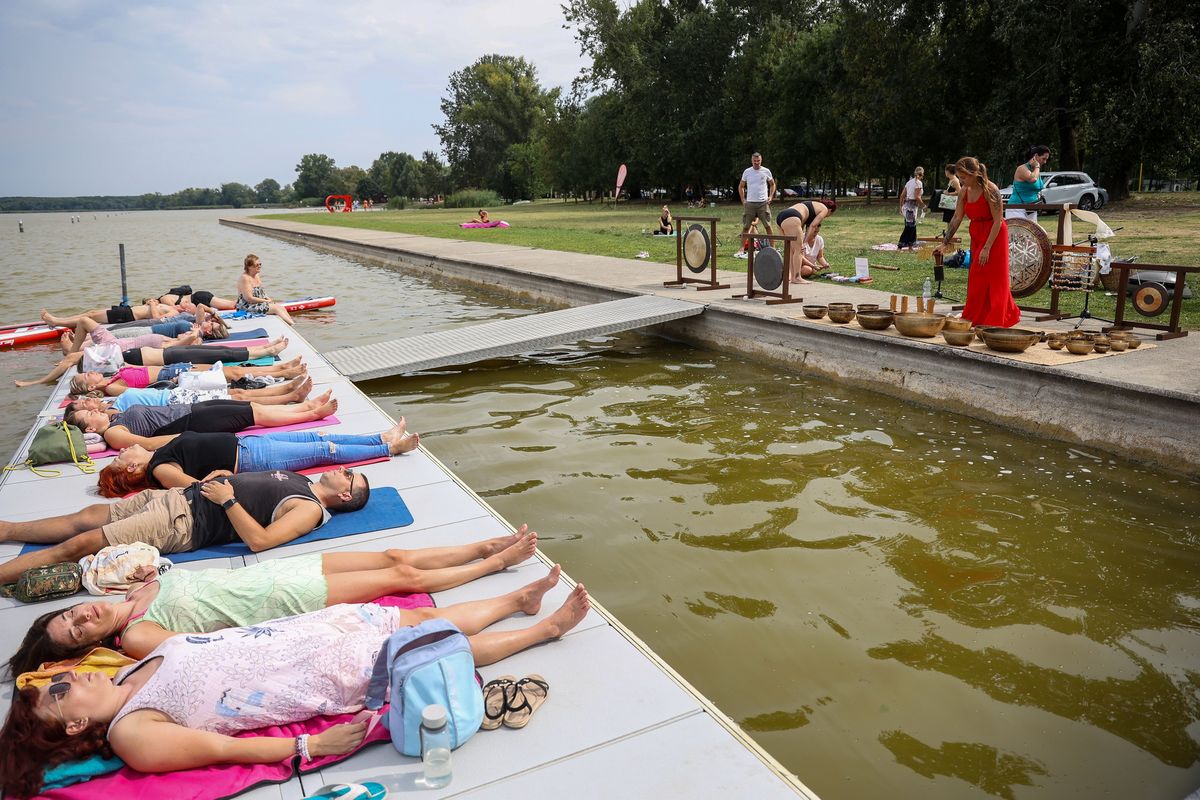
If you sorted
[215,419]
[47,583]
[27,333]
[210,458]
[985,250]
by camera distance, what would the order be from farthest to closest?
[27,333]
[985,250]
[215,419]
[210,458]
[47,583]

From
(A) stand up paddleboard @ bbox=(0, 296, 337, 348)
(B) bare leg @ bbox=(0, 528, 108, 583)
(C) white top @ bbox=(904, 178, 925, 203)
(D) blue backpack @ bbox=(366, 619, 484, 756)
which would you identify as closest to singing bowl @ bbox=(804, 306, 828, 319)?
(D) blue backpack @ bbox=(366, 619, 484, 756)

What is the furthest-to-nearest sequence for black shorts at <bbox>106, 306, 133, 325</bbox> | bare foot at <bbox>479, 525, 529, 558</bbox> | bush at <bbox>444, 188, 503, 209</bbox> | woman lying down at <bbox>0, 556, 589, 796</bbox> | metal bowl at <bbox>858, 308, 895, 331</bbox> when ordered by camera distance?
1. bush at <bbox>444, 188, 503, 209</bbox>
2. black shorts at <bbox>106, 306, 133, 325</bbox>
3. metal bowl at <bbox>858, 308, 895, 331</bbox>
4. bare foot at <bbox>479, 525, 529, 558</bbox>
5. woman lying down at <bbox>0, 556, 589, 796</bbox>

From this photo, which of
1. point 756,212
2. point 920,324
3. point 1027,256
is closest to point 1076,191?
point 756,212

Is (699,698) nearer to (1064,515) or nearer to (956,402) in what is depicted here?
(1064,515)

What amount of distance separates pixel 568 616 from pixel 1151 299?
26.1 ft

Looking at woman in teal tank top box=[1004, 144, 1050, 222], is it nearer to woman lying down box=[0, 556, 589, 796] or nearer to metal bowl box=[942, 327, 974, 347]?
metal bowl box=[942, 327, 974, 347]

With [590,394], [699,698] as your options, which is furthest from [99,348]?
[699,698]

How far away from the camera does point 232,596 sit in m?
3.25

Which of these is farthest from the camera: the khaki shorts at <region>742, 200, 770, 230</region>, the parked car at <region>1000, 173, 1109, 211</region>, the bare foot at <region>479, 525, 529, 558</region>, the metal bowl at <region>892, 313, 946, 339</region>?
the parked car at <region>1000, 173, 1109, 211</region>

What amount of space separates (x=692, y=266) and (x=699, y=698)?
32.2 feet

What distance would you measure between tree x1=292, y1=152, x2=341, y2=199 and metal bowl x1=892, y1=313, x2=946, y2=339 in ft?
499

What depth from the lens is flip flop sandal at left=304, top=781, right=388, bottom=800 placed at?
2404 mm

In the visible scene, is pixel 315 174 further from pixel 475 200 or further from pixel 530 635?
pixel 530 635

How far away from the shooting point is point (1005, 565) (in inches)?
178
